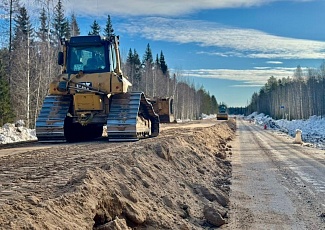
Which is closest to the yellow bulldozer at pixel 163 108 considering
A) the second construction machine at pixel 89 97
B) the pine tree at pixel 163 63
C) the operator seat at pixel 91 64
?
the second construction machine at pixel 89 97

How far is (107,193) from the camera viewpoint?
576 centimetres

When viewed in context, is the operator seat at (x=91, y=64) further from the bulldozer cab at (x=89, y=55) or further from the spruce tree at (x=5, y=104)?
the spruce tree at (x=5, y=104)

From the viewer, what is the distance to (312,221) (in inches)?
304

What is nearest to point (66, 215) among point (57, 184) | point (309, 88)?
point (57, 184)

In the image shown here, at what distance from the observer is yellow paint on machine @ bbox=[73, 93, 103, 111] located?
12883 millimetres

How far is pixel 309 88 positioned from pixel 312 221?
81.4 m

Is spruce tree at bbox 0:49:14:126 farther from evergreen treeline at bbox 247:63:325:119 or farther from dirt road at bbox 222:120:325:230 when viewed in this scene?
evergreen treeline at bbox 247:63:325:119

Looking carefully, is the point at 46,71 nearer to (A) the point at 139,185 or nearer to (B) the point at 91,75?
(B) the point at 91,75

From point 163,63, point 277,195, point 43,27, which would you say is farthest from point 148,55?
point 277,195

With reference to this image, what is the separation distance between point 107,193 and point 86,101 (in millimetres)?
7542

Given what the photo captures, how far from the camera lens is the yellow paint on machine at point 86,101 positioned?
1288 centimetres

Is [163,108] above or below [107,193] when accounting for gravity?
above

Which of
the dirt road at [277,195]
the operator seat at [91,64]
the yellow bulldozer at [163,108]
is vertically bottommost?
the dirt road at [277,195]

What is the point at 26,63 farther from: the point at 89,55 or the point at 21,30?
the point at 89,55
